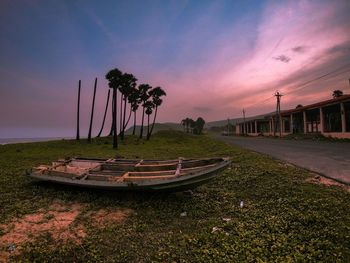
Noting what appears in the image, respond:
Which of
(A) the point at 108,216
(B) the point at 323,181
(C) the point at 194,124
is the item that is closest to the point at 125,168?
(A) the point at 108,216

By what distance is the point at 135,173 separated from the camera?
8164 mm

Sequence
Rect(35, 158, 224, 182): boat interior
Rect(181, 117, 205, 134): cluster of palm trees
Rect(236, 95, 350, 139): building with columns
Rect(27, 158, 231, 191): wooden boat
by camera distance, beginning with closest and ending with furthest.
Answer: Rect(27, 158, 231, 191): wooden boat < Rect(35, 158, 224, 182): boat interior < Rect(236, 95, 350, 139): building with columns < Rect(181, 117, 205, 134): cluster of palm trees

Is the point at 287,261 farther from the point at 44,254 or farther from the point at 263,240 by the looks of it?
the point at 44,254

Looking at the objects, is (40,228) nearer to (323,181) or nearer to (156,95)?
(323,181)

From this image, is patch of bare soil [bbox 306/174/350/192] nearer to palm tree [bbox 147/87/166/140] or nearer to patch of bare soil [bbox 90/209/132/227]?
patch of bare soil [bbox 90/209/132/227]

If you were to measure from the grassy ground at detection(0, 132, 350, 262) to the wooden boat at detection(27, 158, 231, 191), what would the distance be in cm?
51

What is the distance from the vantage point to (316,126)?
37.4 metres

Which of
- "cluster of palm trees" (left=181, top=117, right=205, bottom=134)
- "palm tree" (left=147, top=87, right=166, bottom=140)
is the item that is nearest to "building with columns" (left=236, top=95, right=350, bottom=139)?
"palm tree" (left=147, top=87, right=166, bottom=140)

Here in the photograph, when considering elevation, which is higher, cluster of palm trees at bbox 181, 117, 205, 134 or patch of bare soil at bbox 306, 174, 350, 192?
cluster of palm trees at bbox 181, 117, 205, 134

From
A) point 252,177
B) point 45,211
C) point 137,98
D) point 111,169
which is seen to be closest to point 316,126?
point 137,98

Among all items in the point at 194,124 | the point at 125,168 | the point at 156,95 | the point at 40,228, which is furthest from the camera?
the point at 194,124

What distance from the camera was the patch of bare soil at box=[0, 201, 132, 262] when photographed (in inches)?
201

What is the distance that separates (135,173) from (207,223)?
10.3ft

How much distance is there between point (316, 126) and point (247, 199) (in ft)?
116
